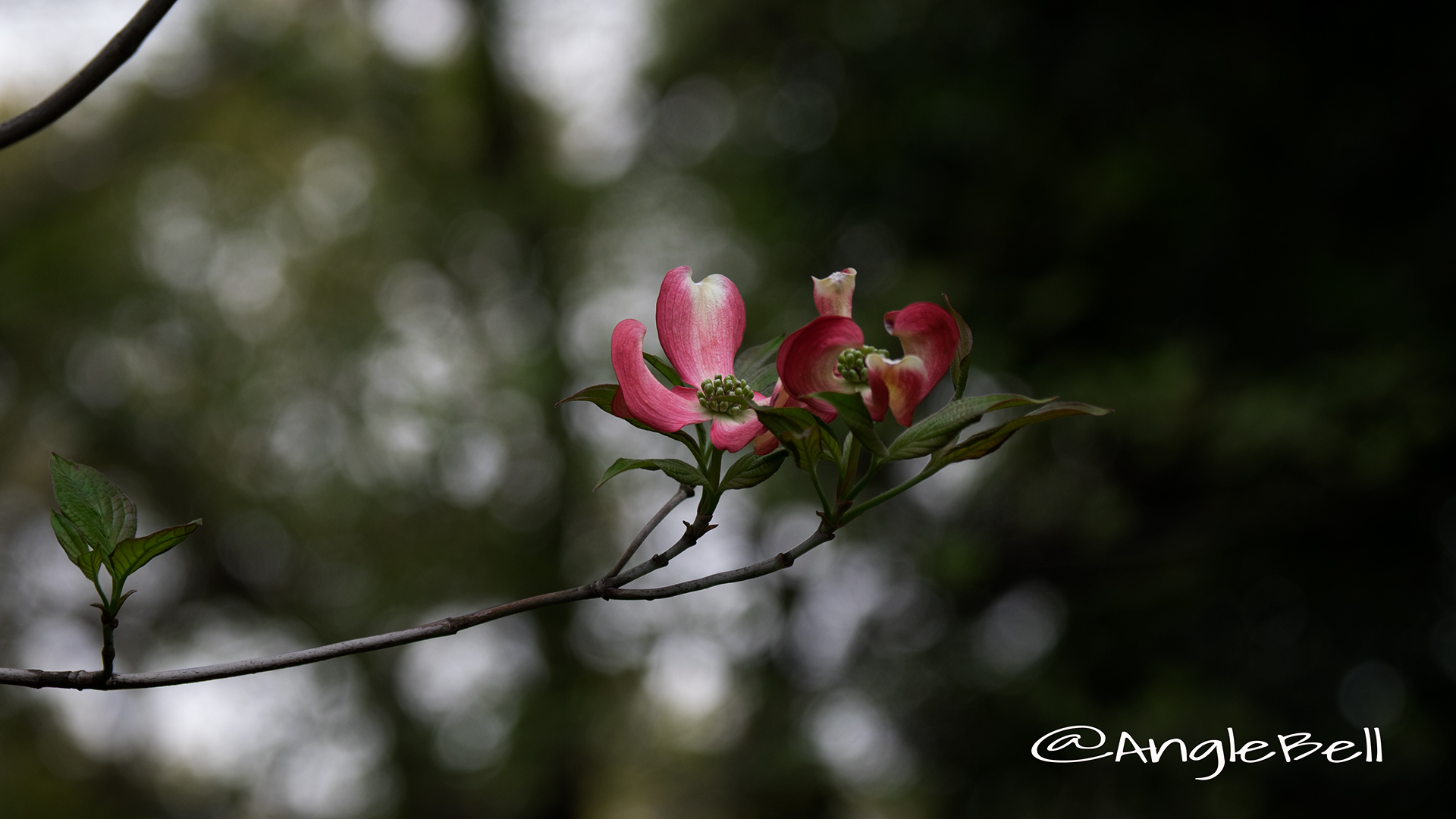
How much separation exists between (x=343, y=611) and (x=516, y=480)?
2.18 feet

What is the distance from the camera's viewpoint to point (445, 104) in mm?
3012

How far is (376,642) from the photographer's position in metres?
0.26

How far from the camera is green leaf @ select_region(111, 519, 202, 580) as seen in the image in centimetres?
29

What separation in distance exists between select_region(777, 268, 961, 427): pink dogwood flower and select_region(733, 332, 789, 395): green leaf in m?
0.05

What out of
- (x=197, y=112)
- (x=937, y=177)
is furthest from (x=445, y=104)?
(x=937, y=177)

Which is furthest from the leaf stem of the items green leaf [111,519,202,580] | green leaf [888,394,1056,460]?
green leaf [111,519,202,580]

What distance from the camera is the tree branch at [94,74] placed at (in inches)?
11.1

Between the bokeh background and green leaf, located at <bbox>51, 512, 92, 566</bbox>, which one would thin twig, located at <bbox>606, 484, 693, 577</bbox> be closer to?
green leaf, located at <bbox>51, 512, 92, 566</bbox>

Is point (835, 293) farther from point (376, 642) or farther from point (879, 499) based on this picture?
point (376, 642)

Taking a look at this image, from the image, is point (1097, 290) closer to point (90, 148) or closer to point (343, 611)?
point (343, 611)

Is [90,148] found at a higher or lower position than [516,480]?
higher
